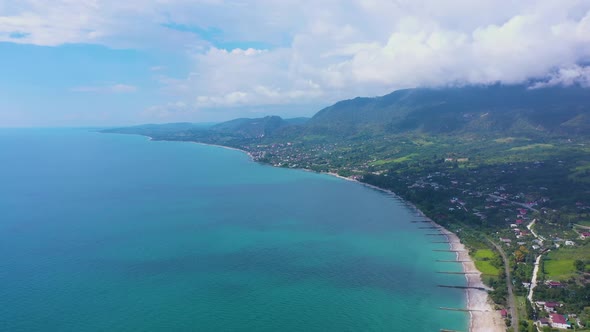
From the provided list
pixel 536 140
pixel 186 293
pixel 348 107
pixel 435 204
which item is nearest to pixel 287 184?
pixel 435 204

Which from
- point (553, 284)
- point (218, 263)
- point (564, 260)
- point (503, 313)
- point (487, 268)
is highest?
point (564, 260)

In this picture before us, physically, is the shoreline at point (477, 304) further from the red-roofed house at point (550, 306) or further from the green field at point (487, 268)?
the red-roofed house at point (550, 306)

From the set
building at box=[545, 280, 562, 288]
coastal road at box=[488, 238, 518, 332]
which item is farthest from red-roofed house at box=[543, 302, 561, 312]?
building at box=[545, 280, 562, 288]

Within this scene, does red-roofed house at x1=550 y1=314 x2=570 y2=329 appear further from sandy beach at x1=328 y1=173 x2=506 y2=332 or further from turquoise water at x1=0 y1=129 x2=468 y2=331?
turquoise water at x1=0 y1=129 x2=468 y2=331

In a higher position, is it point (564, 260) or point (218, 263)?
point (564, 260)

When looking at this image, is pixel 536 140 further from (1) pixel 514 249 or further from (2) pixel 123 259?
(2) pixel 123 259

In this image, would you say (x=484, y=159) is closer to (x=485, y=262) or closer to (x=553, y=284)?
(x=485, y=262)

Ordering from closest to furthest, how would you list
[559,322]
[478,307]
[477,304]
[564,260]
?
[559,322] → [478,307] → [477,304] → [564,260]

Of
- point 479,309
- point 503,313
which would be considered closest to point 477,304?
point 479,309
